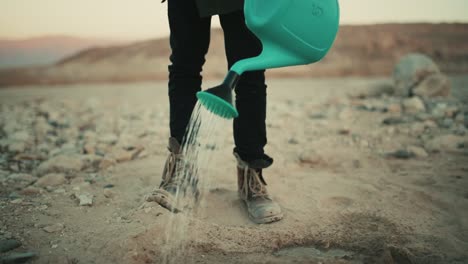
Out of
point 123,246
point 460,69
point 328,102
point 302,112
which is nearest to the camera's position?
point 123,246

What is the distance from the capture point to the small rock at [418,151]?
8.98 feet

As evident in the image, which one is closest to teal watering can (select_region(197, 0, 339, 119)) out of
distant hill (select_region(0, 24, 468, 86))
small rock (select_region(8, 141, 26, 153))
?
small rock (select_region(8, 141, 26, 153))

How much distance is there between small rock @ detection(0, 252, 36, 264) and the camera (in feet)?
4.89

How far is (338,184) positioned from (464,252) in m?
0.75

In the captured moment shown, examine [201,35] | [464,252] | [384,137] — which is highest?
[201,35]

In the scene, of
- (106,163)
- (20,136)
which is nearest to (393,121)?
(106,163)

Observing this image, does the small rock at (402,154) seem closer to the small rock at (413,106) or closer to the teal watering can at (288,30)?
the teal watering can at (288,30)

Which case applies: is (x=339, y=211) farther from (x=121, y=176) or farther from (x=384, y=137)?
(x=384, y=137)

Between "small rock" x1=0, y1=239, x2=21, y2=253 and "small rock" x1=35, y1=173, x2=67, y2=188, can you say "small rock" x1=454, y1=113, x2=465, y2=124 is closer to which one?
"small rock" x1=35, y1=173, x2=67, y2=188

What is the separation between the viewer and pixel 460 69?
1102 cm

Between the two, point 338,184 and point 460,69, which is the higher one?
point 460,69

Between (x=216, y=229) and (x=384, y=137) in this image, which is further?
(x=384, y=137)

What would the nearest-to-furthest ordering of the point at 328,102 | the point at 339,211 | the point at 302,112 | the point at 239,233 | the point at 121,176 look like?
the point at 239,233
the point at 339,211
the point at 121,176
the point at 302,112
the point at 328,102

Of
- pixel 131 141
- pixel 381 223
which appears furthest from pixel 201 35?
pixel 131 141
